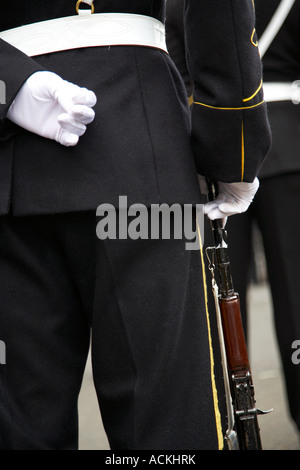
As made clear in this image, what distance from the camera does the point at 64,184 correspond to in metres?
1.38

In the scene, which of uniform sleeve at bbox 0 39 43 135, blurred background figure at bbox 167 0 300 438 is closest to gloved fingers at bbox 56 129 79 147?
uniform sleeve at bbox 0 39 43 135

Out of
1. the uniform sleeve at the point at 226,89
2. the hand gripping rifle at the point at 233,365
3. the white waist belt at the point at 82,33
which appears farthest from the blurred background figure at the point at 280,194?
the white waist belt at the point at 82,33

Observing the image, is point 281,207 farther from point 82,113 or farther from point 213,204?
point 82,113

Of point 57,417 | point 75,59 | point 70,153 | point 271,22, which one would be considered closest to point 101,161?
point 70,153

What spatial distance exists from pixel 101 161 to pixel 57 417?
1.69 ft

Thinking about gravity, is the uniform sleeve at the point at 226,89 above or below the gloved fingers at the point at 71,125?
above

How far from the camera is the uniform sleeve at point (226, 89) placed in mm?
1379

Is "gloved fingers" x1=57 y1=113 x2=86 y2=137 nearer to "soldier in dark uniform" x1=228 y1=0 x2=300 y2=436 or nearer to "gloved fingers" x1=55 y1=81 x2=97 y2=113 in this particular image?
"gloved fingers" x1=55 y1=81 x2=97 y2=113

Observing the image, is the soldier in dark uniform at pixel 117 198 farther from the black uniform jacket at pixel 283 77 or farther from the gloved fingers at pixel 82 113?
the black uniform jacket at pixel 283 77

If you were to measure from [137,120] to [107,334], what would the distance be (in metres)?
0.40

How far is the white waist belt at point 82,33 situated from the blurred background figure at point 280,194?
1120mm

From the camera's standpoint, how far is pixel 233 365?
1.55m

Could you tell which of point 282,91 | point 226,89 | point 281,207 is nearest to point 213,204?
point 226,89

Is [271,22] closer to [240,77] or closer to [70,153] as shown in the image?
[240,77]
